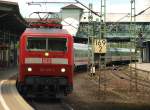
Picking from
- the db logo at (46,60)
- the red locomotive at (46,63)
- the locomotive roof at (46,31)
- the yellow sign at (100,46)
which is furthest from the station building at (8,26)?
the db logo at (46,60)

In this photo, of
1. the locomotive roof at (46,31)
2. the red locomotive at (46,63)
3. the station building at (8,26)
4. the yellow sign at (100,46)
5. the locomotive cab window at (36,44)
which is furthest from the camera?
the station building at (8,26)

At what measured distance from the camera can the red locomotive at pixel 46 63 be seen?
68.9ft

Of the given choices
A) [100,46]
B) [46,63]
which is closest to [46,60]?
[46,63]

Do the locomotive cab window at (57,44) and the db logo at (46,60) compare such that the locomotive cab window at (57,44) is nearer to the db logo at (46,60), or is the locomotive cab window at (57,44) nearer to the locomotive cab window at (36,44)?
the locomotive cab window at (36,44)

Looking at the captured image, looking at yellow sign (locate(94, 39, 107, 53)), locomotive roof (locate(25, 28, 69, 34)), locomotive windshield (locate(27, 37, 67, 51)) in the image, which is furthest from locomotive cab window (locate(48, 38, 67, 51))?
yellow sign (locate(94, 39, 107, 53))

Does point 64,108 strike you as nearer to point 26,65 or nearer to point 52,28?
point 26,65

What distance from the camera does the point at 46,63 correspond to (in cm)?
2108

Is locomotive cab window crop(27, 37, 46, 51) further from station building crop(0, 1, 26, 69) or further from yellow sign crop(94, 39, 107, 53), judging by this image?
station building crop(0, 1, 26, 69)

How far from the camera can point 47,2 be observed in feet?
121

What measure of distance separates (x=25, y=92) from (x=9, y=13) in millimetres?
20792

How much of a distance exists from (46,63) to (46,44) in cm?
88

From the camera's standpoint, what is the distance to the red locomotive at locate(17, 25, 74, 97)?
2100cm

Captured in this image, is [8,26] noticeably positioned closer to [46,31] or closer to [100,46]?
[100,46]

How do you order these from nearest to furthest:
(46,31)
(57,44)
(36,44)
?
(36,44), (57,44), (46,31)
